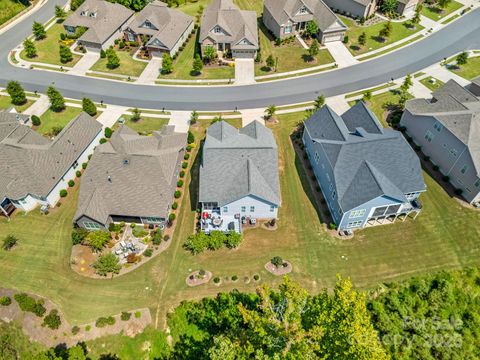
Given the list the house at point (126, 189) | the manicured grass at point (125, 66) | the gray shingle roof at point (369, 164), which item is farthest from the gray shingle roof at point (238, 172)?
the manicured grass at point (125, 66)

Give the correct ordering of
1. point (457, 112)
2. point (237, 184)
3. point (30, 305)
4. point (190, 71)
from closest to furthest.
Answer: point (30, 305), point (237, 184), point (457, 112), point (190, 71)

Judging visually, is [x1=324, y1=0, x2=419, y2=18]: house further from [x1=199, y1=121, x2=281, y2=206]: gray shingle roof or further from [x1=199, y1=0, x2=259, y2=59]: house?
Answer: [x1=199, y1=121, x2=281, y2=206]: gray shingle roof

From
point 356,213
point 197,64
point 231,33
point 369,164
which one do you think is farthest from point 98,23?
point 356,213

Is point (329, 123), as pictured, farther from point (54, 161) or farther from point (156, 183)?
point (54, 161)

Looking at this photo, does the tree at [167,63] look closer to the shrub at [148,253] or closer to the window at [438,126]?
the shrub at [148,253]

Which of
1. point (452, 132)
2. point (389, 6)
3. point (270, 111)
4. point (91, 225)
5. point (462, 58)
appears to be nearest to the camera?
point (91, 225)

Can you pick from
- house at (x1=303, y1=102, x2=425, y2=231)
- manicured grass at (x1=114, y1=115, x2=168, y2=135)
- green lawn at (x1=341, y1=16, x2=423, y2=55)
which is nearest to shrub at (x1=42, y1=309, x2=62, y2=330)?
manicured grass at (x1=114, y1=115, x2=168, y2=135)

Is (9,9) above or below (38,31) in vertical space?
below

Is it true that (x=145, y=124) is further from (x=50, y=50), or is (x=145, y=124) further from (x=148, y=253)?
(x=50, y=50)
